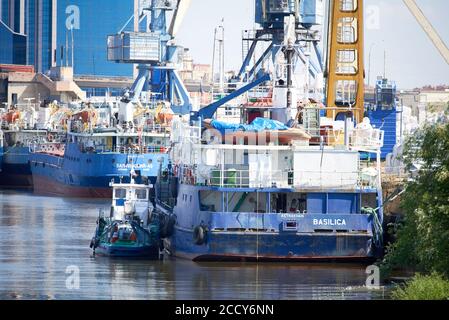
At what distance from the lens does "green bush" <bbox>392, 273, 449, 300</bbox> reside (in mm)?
40125

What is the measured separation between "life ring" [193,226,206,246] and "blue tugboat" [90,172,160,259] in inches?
179

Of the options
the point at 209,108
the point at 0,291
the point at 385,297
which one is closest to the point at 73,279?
the point at 0,291

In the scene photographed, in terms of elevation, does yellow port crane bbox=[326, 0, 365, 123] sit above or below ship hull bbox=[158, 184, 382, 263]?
above

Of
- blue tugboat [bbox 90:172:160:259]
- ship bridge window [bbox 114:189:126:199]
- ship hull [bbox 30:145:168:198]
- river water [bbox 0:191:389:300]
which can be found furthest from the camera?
ship hull [bbox 30:145:168:198]

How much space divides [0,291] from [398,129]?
53062 mm

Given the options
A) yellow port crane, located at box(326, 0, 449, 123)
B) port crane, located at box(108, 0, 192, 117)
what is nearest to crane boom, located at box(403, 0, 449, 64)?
yellow port crane, located at box(326, 0, 449, 123)

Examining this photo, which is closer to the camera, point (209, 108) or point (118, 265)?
point (118, 265)

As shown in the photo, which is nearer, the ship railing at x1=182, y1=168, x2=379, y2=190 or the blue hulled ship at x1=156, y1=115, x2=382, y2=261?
the blue hulled ship at x1=156, y1=115, x2=382, y2=261

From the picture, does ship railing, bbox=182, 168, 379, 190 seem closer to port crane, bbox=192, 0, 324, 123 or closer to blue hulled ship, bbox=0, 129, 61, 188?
port crane, bbox=192, 0, 324, 123

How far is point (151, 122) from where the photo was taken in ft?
372

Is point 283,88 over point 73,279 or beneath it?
over

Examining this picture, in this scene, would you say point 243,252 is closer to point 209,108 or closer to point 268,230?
point 268,230

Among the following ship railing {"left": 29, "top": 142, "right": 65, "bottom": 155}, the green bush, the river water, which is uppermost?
ship railing {"left": 29, "top": 142, "right": 65, "bottom": 155}

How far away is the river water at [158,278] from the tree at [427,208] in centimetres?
182
